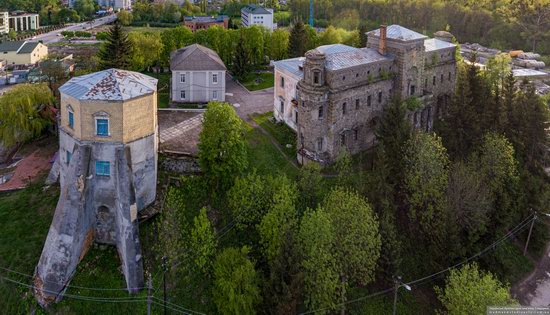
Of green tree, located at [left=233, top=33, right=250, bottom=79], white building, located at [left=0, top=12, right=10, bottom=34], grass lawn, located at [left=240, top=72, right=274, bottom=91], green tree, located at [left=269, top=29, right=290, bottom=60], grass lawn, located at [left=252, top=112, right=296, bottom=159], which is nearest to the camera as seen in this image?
grass lawn, located at [left=252, top=112, right=296, bottom=159]

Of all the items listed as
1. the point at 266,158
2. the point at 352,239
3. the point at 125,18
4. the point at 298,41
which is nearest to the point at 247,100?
the point at 266,158

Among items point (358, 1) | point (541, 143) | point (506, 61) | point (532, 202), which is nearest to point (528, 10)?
point (358, 1)

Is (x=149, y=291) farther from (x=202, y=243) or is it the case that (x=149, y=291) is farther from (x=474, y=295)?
(x=474, y=295)

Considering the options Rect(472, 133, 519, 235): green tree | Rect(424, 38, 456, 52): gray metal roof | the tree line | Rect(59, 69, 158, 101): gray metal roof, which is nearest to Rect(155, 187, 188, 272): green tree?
the tree line

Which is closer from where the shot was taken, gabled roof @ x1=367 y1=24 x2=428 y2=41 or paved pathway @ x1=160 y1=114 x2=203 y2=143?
paved pathway @ x1=160 y1=114 x2=203 y2=143

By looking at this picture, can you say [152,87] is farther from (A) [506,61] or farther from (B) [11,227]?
(A) [506,61]

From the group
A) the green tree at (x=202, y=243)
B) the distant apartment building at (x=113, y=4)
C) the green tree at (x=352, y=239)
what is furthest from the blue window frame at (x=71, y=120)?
the distant apartment building at (x=113, y=4)

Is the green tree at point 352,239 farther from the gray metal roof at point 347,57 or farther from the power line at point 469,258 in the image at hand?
the gray metal roof at point 347,57

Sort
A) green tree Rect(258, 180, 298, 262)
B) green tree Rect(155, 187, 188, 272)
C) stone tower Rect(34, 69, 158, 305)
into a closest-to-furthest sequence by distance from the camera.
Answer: green tree Rect(258, 180, 298, 262), green tree Rect(155, 187, 188, 272), stone tower Rect(34, 69, 158, 305)

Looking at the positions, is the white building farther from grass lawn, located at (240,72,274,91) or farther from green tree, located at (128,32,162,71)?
grass lawn, located at (240,72,274,91)
